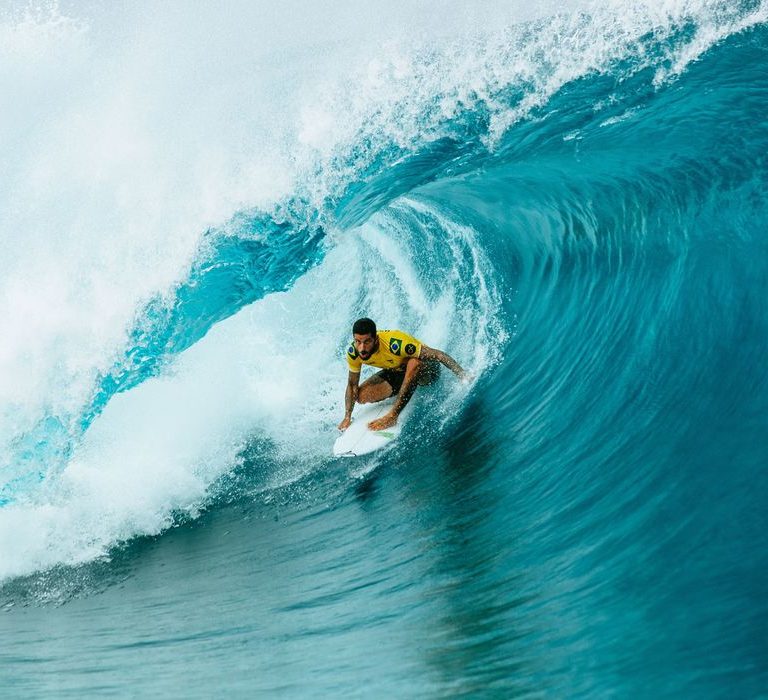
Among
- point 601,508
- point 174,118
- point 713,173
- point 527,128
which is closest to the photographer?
A: point 601,508

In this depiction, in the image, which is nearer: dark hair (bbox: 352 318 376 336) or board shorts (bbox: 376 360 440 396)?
dark hair (bbox: 352 318 376 336)

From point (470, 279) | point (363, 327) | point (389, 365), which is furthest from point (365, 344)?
point (470, 279)

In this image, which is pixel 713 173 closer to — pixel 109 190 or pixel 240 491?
pixel 240 491

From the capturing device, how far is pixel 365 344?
6973 mm

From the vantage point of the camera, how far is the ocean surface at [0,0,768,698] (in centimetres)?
458

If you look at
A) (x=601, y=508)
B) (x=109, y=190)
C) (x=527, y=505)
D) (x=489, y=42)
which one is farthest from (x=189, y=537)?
→ (x=489, y=42)

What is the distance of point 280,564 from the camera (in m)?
6.18

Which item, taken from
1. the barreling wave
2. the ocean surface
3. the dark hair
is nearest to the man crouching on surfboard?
the dark hair

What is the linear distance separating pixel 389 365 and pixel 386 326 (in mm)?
2523

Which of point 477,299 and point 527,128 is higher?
point 527,128

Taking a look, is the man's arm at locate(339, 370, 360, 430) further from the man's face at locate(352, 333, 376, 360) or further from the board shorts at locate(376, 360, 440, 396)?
the man's face at locate(352, 333, 376, 360)

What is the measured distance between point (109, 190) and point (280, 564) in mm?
5342

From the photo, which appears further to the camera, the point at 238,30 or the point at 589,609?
the point at 238,30

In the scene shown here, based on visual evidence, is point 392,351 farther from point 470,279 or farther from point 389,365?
point 470,279
